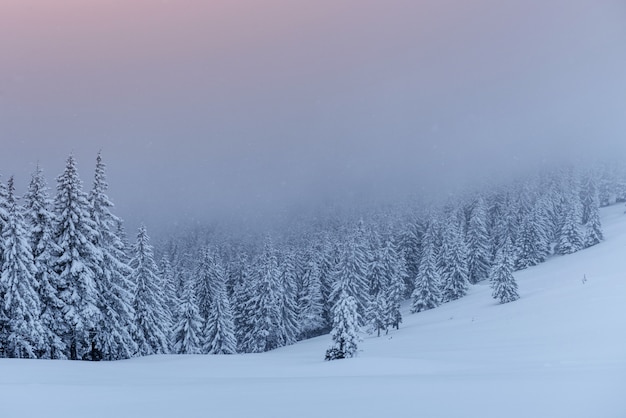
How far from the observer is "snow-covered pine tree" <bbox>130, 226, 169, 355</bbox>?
3088cm

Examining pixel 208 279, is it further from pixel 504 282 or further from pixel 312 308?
pixel 504 282

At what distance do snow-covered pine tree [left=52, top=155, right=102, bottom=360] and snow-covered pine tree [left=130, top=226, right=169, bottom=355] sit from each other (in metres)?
6.56

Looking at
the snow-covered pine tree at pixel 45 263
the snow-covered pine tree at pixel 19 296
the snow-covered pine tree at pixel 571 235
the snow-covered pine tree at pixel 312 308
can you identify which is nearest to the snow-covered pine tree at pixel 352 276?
the snow-covered pine tree at pixel 312 308

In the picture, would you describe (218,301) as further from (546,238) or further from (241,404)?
(546,238)

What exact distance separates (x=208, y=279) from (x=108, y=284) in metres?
28.9

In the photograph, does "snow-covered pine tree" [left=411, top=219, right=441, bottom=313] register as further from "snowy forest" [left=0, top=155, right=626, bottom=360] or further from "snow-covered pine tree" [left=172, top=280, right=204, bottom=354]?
"snow-covered pine tree" [left=172, top=280, right=204, bottom=354]

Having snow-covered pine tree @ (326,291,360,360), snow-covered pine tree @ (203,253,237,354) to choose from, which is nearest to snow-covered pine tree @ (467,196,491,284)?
snow-covered pine tree @ (203,253,237,354)

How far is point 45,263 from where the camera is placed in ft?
75.9

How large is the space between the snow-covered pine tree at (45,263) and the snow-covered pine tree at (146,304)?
723cm

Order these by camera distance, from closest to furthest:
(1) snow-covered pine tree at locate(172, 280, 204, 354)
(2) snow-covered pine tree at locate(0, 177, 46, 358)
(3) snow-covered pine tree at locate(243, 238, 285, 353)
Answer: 1. (2) snow-covered pine tree at locate(0, 177, 46, 358)
2. (1) snow-covered pine tree at locate(172, 280, 204, 354)
3. (3) snow-covered pine tree at locate(243, 238, 285, 353)

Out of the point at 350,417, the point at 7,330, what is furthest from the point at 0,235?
the point at 350,417

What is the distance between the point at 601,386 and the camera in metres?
5.96

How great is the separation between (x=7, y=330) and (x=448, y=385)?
2554 centimetres

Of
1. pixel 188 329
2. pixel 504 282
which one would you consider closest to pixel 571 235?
pixel 504 282
